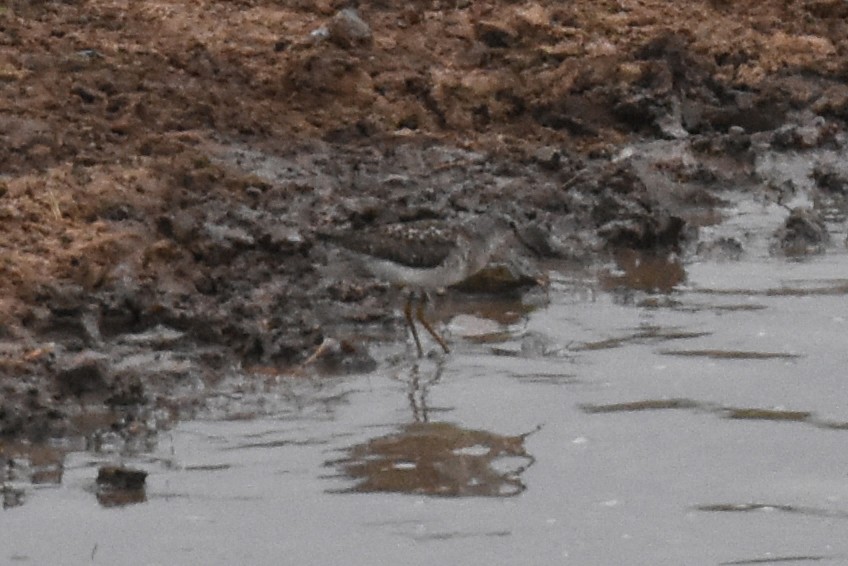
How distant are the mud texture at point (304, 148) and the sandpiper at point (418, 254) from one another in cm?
30

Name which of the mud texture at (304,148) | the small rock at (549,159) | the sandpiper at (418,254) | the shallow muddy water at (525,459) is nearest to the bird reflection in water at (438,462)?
the shallow muddy water at (525,459)

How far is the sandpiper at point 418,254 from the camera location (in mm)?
9383

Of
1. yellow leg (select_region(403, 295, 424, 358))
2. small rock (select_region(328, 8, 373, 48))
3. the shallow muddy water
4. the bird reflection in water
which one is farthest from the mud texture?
the bird reflection in water

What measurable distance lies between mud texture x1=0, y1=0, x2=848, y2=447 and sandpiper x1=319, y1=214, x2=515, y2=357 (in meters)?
0.30

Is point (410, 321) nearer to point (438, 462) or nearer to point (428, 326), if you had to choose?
point (428, 326)

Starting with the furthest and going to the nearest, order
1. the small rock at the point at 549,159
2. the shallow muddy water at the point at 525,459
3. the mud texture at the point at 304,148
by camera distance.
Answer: the small rock at the point at 549,159
the mud texture at the point at 304,148
the shallow muddy water at the point at 525,459

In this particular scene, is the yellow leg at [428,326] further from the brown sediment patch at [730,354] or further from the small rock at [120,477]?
the small rock at [120,477]

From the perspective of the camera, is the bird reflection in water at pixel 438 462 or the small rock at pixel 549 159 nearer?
the bird reflection in water at pixel 438 462

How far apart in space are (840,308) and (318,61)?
360cm

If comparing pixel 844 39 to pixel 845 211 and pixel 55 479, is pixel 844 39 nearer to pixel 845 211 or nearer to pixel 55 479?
pixel 845 211

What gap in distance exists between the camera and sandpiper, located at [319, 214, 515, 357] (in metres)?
9.38

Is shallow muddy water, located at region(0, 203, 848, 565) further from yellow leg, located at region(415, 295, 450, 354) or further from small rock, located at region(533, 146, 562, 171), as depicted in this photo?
small rock, located at region(533, 146, 562, 171)

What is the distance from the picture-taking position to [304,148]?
A: 36.6ft

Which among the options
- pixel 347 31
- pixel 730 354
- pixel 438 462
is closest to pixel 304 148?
pixel 347 31
